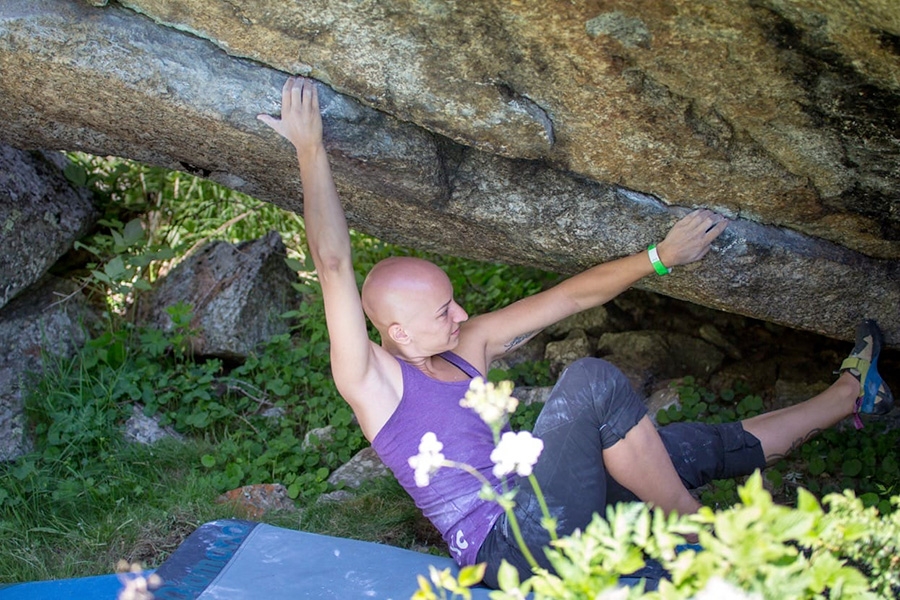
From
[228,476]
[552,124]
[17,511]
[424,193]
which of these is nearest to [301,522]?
[228,476]

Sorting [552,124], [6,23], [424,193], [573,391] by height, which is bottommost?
[573,391]

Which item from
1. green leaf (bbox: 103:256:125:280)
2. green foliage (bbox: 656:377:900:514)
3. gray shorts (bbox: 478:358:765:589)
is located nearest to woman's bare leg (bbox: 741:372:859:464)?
green foliage (bbox: 656:377:900:514)

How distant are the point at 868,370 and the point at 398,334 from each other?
1822 mm

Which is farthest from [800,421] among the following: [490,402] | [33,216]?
[33,216]

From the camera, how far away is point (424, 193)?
369 cm

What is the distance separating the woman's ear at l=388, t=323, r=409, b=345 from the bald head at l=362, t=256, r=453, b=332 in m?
0.02

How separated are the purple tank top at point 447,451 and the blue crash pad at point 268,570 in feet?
0.61

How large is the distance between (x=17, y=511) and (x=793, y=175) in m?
3.33

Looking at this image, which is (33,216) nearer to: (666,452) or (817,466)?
(666,452)

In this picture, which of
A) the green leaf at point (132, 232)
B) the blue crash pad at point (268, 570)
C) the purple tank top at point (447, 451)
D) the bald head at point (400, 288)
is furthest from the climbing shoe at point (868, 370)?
the green leaf at point (132, 232)

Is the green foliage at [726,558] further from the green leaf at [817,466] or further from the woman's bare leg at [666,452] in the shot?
the green leaf at [817,466]

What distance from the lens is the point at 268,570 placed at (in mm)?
3291

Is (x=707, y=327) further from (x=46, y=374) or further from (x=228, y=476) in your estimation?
(x=46, y=374)

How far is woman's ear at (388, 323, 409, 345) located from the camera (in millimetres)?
3453
